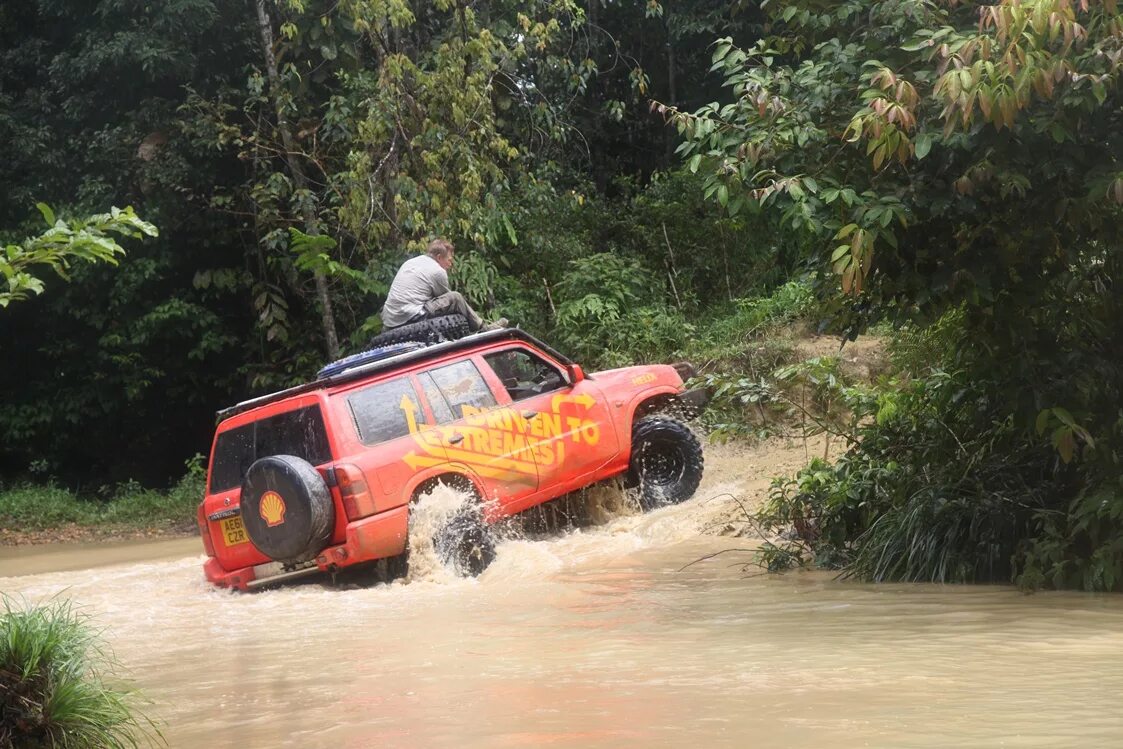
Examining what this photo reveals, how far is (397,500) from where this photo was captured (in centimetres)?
916

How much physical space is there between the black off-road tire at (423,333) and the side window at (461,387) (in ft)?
3.50

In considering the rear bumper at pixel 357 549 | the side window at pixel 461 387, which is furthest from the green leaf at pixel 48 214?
the side window at pixel 461 387

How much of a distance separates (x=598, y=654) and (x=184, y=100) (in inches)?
595

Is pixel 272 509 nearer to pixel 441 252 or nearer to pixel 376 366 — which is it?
pixel 376 366

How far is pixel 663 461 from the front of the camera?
1119 cm

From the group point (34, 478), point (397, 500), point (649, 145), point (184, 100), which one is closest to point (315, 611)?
point (397, 500)

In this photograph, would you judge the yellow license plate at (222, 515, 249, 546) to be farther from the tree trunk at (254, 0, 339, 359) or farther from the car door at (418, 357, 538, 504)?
the tree trunk at (254, 0, 339, 359)

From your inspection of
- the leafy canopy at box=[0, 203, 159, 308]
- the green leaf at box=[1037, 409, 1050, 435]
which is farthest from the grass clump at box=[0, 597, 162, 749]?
the green leaf at box=[1037, 409, 1050, 435]

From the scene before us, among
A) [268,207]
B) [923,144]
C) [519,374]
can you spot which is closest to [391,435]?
[519,374]

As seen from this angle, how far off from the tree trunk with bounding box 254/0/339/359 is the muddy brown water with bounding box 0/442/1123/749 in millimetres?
7886

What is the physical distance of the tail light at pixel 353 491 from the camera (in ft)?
29.4

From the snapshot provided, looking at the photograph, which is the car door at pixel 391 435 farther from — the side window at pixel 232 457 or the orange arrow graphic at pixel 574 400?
the orange arrow graphic at pixel 574 400

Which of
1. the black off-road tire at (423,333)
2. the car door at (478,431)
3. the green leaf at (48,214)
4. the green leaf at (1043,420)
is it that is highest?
the green leaf at (48,214)

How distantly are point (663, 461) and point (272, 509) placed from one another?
11.9 ft
